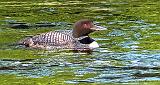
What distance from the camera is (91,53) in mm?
15227

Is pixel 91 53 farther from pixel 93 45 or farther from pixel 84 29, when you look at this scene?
pixel 84 29

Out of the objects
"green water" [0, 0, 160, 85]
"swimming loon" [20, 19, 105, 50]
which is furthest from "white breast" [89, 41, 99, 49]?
"green water" [0, 0, 160, 85]

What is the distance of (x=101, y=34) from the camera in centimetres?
1848

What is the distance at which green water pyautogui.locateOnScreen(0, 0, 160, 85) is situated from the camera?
12.1 meters

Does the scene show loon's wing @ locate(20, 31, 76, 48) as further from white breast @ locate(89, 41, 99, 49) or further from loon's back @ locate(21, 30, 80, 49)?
white breast @ locate(89, 41, 99, 49)

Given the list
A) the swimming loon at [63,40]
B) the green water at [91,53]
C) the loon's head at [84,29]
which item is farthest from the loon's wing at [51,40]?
the green water at [91,53]

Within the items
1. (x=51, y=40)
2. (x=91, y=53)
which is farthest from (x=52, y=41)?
(x=91, y=53)

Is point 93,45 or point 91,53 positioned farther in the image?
point 93,45

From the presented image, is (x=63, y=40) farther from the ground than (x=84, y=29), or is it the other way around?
(x=84, y=29)

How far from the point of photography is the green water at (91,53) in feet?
39.5

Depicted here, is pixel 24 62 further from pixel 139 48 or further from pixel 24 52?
pixel 139 48

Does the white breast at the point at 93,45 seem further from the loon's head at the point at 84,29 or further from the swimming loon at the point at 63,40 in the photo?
the loon's head at the point at 84,29

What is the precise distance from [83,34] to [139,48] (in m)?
2.14

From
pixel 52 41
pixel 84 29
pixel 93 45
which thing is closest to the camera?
pixel 93 45
